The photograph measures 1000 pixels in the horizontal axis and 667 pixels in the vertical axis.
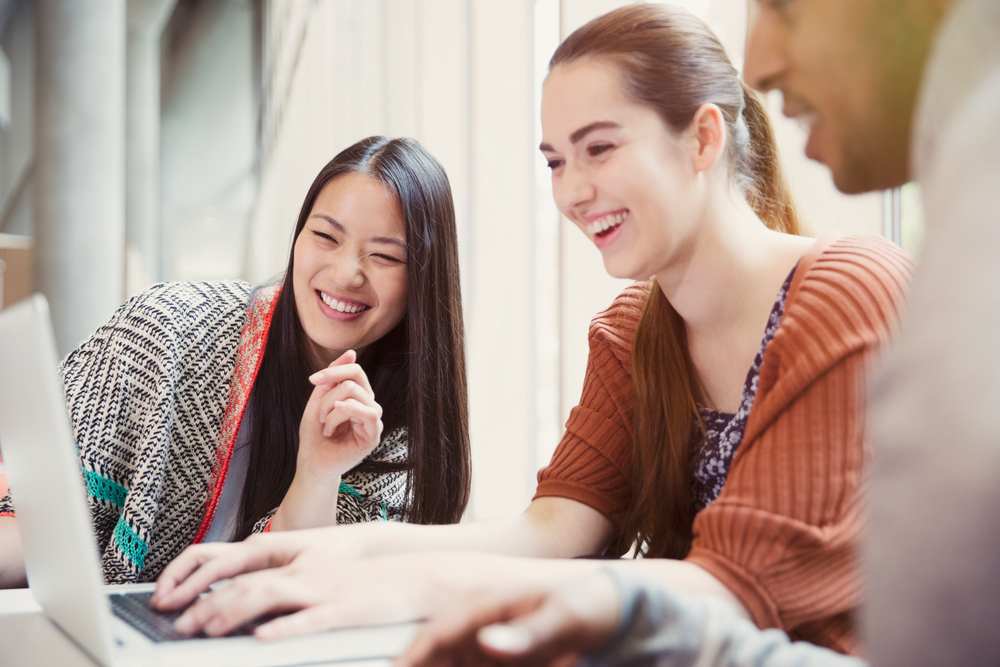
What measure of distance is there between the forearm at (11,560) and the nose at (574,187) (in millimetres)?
894

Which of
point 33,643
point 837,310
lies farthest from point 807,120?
point 33,643

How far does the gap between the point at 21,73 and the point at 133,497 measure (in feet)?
34.7

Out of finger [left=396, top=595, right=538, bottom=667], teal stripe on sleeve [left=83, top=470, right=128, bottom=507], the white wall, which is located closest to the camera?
finger [left=396, top=595, right=538, bottom=667]

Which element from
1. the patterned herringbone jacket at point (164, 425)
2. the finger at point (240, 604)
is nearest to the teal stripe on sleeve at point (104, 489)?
the patterned herringbone jacket at point (164, 425)

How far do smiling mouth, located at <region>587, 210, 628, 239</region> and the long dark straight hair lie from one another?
0.43 meters

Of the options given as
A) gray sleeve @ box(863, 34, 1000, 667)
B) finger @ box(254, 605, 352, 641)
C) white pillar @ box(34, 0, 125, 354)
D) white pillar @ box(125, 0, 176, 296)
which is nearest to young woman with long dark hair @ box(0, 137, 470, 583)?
finger @ box(254, 605, 352, 641)

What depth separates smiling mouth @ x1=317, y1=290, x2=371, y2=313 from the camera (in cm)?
150

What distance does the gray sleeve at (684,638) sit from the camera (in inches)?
16.4

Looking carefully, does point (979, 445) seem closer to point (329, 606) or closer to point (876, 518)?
point (876, 518)

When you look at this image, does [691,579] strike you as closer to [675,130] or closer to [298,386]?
[675,130]

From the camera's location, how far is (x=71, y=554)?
61cm

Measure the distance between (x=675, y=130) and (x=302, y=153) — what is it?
5497 millimetres

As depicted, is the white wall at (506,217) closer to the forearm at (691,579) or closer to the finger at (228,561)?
the forearm at (691,579)

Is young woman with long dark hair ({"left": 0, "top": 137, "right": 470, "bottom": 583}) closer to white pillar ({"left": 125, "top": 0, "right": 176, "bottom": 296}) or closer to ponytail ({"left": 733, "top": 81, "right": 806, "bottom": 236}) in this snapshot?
ponytail ({"left": 733, "top": 81, "right": 806, "bottom": 236})
